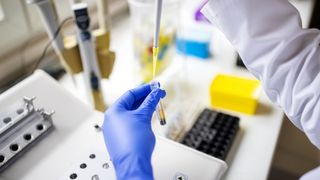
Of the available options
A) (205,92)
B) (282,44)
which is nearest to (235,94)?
(205,92)

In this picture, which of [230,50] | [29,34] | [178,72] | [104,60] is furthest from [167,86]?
[29,34]

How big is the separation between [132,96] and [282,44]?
10.4 inches

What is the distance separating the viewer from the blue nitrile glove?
0.41 meters

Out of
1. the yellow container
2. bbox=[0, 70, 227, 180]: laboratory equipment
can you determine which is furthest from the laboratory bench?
bbox=[0, 70, 227, 180]: laboratory equipment

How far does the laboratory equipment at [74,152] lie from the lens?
0.48 metres

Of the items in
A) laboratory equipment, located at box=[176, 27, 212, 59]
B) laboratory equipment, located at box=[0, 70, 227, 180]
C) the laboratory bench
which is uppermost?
laboratory equipment, located at box=[0, 70, 227, 180]

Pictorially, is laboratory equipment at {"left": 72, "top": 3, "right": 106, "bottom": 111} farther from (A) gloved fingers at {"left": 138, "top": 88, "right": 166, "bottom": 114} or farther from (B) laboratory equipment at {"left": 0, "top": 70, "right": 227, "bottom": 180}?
(A) gloved fingers at {"left": 138, "top": 88, "right": 166, "bottom": 114}

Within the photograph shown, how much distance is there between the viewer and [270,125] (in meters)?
0.75

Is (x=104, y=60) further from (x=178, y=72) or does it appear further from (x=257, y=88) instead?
(x=257, y=88)

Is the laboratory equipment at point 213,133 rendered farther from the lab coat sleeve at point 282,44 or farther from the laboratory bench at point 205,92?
the lab coat sleeve at point 282,44

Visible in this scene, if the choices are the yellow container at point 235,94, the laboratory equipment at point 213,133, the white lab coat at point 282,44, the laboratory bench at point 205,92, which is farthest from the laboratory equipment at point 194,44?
the white lab coat at point 282,44

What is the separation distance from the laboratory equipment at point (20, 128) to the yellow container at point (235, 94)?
17.2 inches

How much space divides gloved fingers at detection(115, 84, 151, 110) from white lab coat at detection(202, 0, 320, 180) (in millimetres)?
181

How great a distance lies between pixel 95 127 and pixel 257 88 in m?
0.48
